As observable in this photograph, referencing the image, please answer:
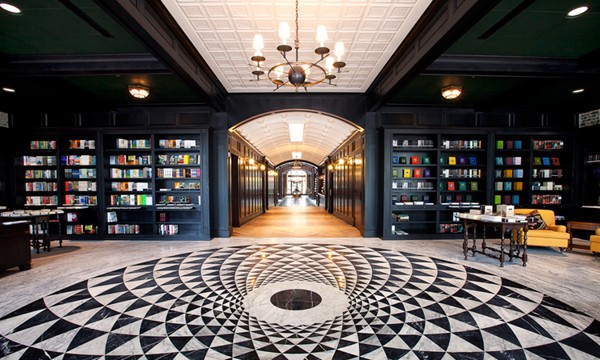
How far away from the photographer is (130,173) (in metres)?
7.06

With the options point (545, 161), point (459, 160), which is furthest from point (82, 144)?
point (545, 161)

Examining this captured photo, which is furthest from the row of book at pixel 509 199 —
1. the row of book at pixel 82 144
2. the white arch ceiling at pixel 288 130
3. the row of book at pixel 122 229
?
the row of book at pixel 82 144

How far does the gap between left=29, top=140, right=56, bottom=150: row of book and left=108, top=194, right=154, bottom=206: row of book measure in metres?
2.04

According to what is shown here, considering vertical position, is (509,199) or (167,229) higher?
(509,199)

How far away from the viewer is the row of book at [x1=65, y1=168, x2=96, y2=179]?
22.9 ft

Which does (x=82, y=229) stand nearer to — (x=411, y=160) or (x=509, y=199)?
(x=411, y=160)

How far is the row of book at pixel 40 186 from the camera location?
275 inches

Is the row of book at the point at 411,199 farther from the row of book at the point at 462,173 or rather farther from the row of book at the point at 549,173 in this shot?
the row of book at the point at 549,173

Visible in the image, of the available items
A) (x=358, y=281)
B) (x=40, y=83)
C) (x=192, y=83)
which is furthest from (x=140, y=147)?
(x=358, y=281)

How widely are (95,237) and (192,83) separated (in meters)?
5.14

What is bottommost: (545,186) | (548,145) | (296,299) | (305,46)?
(296,299)

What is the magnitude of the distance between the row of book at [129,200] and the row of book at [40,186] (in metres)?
1.57

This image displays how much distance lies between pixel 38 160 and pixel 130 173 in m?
2.41

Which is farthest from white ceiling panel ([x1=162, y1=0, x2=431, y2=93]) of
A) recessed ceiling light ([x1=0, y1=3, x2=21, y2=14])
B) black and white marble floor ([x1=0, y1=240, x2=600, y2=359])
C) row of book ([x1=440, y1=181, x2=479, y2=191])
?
row of book ([x1=440, y1=181, x2=479, y2=191])
